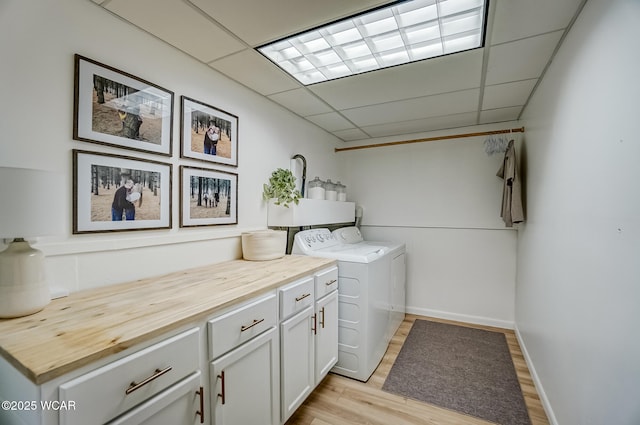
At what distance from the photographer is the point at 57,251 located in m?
1.23

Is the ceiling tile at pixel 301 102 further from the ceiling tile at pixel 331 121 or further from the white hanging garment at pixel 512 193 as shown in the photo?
the white hanging garment at pixel 512 193

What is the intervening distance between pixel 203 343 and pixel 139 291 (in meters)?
0.46

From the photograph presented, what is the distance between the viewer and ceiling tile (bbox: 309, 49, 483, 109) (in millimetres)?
1863

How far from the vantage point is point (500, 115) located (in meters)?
2.88

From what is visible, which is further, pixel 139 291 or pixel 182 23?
pixel 182 23

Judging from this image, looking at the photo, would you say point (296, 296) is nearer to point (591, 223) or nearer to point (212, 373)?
point (212, 373)

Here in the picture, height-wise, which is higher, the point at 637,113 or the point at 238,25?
the point at 238,25

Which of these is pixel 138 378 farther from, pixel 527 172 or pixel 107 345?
pixel 527 172

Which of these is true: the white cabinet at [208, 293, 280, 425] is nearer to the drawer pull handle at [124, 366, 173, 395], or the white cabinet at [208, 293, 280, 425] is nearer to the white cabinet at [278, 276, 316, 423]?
the white cabinet at [278, 276, 316, 423]

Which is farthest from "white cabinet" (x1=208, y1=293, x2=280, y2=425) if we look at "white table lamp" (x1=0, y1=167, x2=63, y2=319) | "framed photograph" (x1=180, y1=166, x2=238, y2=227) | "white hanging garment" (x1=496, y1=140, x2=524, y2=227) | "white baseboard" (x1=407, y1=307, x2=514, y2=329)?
"white baseboard" (x1=407, y1=307, x2=514, y2=329)

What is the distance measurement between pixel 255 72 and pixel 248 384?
1922 mm

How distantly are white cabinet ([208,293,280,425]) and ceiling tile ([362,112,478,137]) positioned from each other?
247 cm

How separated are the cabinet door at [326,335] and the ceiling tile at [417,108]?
173 cm

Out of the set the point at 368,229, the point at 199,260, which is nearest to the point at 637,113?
the point at 199,260
